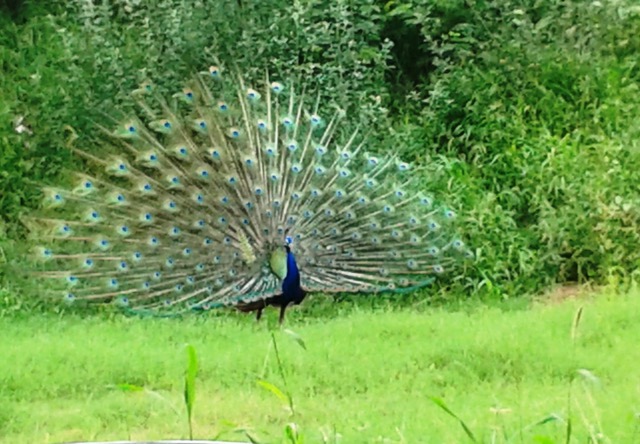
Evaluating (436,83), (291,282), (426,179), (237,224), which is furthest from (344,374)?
Result: (436,83)

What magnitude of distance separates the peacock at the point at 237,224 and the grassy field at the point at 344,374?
25 cm

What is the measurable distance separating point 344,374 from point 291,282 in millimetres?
1152

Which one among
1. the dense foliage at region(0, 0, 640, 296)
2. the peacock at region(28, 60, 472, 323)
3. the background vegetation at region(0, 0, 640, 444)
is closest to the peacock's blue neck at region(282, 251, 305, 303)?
the peacock at region(28, 60, 472, 323)

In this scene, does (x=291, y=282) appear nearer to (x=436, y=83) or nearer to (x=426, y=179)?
(x=426, y=179)

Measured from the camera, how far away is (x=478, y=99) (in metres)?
7.09

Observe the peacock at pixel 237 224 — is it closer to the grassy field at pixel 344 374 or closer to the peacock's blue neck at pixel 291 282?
the peacock's blue neck at pixel 291 282

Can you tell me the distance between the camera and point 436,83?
732cm

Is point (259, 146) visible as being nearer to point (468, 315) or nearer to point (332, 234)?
point (332, 234)

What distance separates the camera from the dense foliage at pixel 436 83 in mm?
6344

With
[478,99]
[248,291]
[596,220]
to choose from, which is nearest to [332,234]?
[248,291]

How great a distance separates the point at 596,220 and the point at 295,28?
2.19 metres

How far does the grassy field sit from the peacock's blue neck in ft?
0.31

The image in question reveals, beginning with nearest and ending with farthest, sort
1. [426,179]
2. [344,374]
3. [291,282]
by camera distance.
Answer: [344,374] → [291,282] → [426,179]

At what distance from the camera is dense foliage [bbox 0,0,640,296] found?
634 cm
